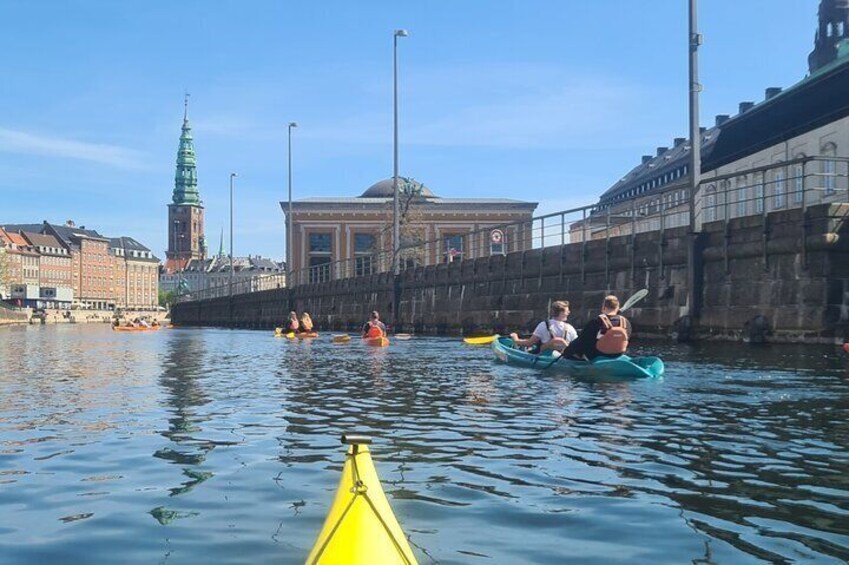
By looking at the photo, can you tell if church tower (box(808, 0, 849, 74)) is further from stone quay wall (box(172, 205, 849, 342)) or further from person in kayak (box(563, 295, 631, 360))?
person in kayak (box(563, 295, 631, 360))

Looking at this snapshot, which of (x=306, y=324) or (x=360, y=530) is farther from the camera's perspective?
(x=306, y=324)

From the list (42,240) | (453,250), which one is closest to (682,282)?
(453,250)

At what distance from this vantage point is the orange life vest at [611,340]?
1652cm

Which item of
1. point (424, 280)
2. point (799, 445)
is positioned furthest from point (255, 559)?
point (424, 280)

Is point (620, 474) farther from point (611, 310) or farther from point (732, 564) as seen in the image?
point (611, 310)

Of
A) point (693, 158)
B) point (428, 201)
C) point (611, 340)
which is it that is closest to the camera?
point (611, 340)

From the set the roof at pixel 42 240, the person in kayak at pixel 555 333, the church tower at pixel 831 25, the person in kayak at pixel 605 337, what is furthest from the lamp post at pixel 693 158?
the roof at pixel 42 240

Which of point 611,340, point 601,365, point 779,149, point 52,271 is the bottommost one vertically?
point 601,365

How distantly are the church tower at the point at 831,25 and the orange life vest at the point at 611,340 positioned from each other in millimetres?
78263

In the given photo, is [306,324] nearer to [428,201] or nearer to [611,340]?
[611,340]

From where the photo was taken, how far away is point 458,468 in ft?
26.7

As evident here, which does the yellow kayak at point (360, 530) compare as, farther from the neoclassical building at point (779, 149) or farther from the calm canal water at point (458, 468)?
the neoclassical building at point (779, 149)

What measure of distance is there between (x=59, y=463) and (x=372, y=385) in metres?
8.14

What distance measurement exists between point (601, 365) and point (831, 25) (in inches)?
3197
